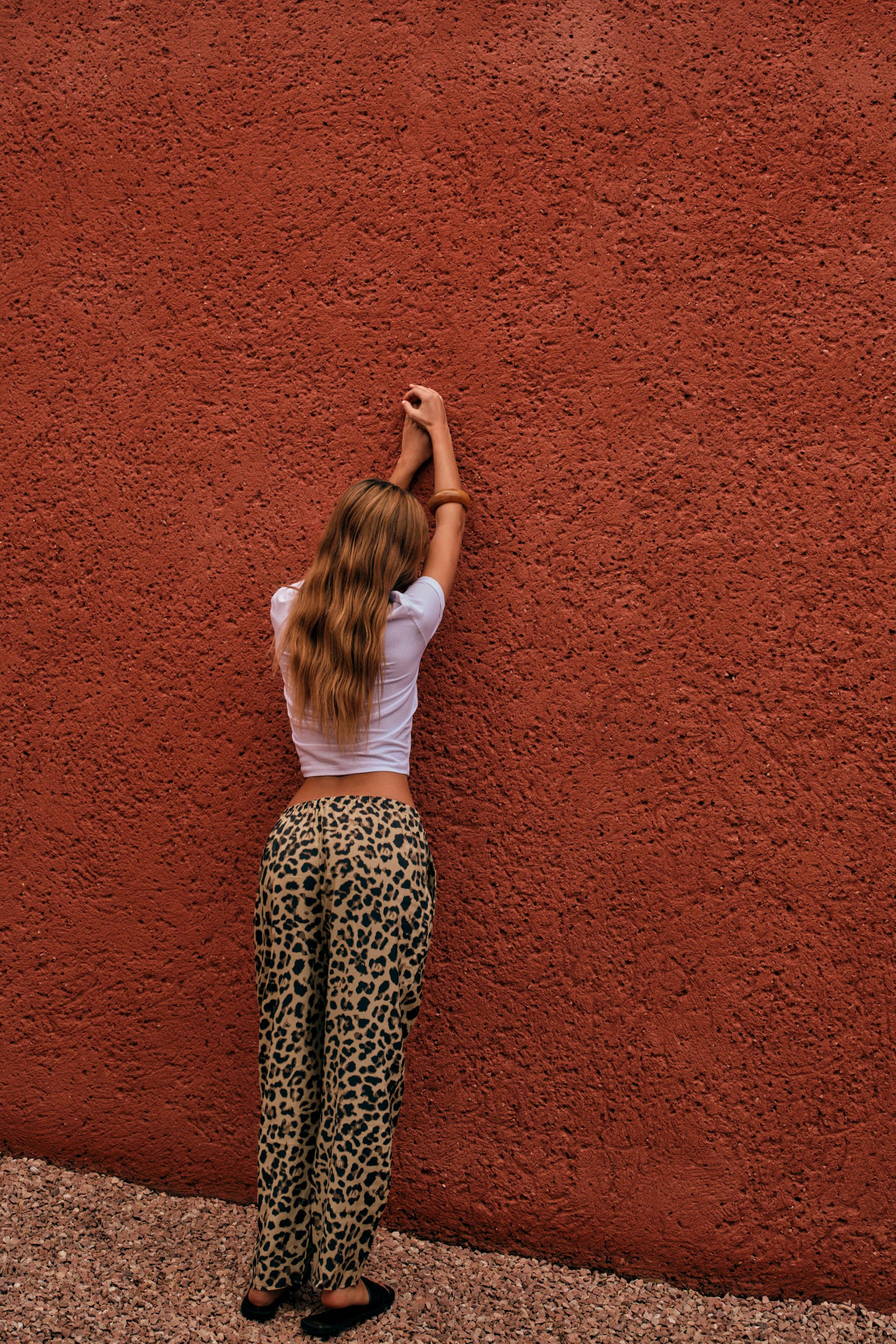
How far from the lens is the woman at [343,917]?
7.34 feet

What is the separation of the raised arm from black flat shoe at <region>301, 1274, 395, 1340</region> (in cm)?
181

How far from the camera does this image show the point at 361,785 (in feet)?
7.72

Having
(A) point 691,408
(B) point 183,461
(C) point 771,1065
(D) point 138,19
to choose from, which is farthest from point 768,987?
(D) point 138,19

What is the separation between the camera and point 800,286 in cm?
263

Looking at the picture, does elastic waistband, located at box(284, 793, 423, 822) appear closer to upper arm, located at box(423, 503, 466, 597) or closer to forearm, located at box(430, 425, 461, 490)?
upper arm, located at box(423, 503, 466, 597)

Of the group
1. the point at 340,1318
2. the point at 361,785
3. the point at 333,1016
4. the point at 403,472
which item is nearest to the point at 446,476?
the point at 403,472

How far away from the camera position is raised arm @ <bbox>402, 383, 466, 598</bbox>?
251 cm

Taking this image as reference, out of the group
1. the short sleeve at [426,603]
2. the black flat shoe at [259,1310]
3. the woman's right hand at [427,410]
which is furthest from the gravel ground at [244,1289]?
the woman's right hand at [427,410]

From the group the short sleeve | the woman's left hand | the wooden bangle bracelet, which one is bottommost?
the short sleeve

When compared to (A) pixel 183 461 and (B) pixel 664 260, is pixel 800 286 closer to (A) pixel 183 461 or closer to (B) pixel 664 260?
(B) pixel 664 260

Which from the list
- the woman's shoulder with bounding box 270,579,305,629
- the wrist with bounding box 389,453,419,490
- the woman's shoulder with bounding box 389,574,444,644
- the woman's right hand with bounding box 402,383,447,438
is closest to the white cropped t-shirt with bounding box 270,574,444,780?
the woman's shoulder with bounding box 389,574,444,644

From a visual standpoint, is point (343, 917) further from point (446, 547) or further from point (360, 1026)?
point (446, 547)

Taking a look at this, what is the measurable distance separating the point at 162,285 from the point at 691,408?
1.66 meters

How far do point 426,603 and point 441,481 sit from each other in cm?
42
